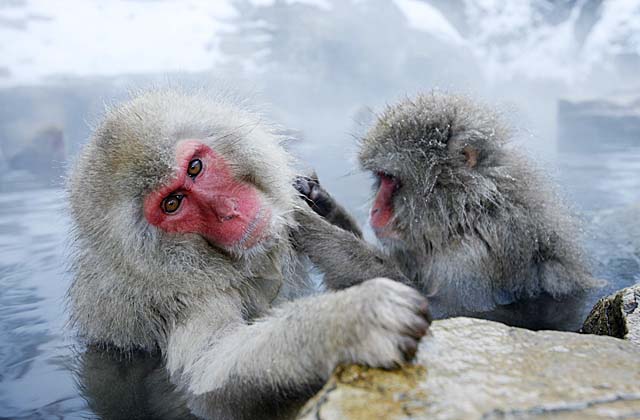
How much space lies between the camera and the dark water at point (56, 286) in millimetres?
2752

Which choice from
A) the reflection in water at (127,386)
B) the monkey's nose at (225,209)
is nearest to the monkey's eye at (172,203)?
the monkey's nose at (225,209)

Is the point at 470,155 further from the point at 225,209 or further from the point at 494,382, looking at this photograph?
the point at 494,382

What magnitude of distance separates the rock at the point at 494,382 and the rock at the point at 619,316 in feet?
1.45

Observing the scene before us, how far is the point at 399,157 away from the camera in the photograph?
11.1 ft

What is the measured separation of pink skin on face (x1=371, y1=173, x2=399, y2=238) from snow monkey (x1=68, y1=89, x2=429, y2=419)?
70 cm

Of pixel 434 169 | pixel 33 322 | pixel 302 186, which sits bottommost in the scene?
pixel 33 322

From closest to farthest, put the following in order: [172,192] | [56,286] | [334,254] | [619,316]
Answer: [172,192] → [619,316] → [334,254] → [56,286]

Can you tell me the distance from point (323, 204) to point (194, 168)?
1.21 m

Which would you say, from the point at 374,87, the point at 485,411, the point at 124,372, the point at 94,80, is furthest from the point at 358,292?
the point at 374,87

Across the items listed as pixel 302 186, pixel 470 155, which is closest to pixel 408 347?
pixel 302 186

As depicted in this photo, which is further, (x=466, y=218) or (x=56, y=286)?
(x=56, y=286)

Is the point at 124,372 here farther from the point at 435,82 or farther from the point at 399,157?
the point at 435,82

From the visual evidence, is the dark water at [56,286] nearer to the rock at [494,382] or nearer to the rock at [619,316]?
the rock at [619,316]

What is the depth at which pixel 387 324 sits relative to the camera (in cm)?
167
